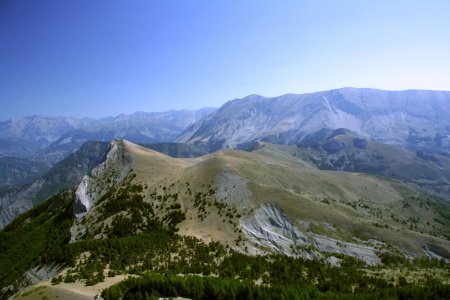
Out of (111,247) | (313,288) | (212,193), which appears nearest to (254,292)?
(313,288)

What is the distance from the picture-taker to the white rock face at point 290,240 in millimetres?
76125

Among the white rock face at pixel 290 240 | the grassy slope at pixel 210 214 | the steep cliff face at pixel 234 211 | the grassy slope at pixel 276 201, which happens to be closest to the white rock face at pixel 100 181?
the steep cliff face at pixel 234 211

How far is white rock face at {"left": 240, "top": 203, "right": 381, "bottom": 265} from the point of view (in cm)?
7612

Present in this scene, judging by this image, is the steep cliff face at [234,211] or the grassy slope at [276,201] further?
the grassy slope at [276,201]

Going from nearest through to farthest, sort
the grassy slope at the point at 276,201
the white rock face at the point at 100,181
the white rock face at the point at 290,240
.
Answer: the white rock face at the point at 290,240 < the grassy slope at the point at 276,201 < the white rock face at the point at 100,181

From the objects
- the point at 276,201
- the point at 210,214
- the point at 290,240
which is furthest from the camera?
the point at 276,201

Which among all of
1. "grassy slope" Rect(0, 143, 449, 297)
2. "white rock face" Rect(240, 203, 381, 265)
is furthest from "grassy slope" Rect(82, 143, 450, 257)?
"white rock face" Rect(240, 203, 381, 265)

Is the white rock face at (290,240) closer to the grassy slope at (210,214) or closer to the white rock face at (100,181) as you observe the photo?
the grassy slope at (210,214)

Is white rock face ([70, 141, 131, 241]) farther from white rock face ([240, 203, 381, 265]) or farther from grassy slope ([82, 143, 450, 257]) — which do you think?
white rock face ([240, 203, 381, 265])

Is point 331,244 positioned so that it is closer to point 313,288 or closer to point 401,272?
point 401,272

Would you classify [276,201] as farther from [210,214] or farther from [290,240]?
[210,214]

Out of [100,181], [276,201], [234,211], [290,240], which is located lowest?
[290,240]

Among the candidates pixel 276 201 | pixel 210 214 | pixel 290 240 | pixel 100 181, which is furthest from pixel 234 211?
pixel 100 181

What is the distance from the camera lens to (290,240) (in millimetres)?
79938
